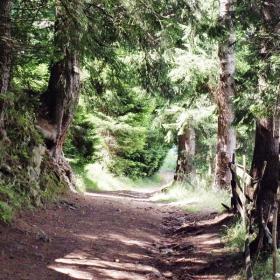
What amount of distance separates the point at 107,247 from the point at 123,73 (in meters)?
5.23

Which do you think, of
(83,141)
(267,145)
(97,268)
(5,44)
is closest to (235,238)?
(267,145)

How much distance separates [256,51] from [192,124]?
29.2 feet

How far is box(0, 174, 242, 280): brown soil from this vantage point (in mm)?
5082

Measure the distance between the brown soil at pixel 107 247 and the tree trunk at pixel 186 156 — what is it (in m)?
7.63

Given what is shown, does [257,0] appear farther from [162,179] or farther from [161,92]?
[162,179]

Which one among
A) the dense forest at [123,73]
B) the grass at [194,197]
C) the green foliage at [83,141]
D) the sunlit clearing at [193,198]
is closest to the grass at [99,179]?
the green foliage at [83,141]

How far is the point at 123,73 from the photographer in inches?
396

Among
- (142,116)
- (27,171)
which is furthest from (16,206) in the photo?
(142,116)

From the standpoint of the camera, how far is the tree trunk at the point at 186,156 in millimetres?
17078

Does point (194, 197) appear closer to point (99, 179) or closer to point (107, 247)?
point (107, 247)

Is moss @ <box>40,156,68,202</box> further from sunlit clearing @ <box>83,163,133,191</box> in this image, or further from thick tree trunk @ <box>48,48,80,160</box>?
sunlit clearing @ <box>83,163,133,191</box>

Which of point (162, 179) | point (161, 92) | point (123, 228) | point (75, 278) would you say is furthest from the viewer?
point (162, 179)

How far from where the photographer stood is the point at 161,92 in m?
10.7

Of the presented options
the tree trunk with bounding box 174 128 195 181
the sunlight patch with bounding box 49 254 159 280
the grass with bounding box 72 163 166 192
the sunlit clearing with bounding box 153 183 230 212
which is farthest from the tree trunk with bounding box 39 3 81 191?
the grass with bounding box 72 163 166 192
